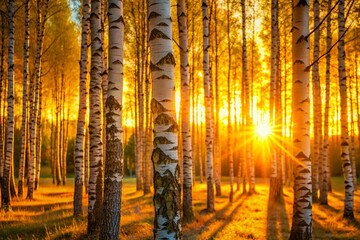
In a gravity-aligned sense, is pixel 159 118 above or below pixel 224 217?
above

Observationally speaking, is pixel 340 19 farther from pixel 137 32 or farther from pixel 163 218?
pixel 137 32

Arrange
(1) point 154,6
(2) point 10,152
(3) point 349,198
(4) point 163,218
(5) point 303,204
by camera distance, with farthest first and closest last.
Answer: (2) point 10,152 → (3) point 349,198 → (5) point 303,204 → (1) point 154,6 → (4) point 163,218

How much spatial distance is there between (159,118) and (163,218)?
1.09 m

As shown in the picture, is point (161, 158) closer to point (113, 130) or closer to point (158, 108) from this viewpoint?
point (158, 108)

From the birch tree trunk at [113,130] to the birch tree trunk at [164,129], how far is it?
194cm

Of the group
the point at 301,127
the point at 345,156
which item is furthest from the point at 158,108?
the point at 345,156

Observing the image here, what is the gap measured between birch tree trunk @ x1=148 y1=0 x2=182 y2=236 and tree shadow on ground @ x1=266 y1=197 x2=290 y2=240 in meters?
5.29

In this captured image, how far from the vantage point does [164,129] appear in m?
3.49

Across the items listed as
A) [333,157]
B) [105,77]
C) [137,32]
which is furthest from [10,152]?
[333,157]

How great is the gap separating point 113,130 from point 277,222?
6.84m

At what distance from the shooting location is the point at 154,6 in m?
3.66

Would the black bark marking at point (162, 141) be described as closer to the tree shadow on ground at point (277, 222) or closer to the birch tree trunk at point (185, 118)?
the birch tree trunk at point (185, 118)

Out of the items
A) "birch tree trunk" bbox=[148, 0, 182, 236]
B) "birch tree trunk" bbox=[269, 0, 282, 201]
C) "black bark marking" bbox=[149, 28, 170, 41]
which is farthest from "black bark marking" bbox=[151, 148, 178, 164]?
"birch tree trunk" bbox=[269, 0, 282, 201]

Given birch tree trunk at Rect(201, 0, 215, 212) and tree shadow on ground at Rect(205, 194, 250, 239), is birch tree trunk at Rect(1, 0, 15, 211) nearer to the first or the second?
birch tree trunk at Rect(201, 0, 215, 212)
